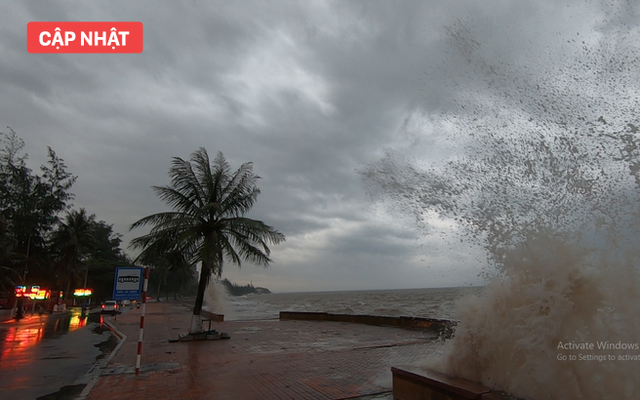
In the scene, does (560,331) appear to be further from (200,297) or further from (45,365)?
(45,365)

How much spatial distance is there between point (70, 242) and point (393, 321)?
4337 cm

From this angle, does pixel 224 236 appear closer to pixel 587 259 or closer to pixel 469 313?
pixel 469 313

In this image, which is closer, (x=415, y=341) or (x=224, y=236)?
(x=415, y=341)

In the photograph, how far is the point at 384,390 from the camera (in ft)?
20.2

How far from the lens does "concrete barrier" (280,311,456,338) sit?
48.7 ft

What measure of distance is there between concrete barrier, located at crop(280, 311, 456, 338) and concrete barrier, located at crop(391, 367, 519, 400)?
6793 millimetres

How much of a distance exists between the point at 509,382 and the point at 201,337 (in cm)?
1078

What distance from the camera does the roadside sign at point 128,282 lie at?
30.3ft

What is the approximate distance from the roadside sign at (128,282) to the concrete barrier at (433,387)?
6.74m

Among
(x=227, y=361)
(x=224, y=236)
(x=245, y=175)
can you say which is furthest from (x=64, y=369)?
(x=245, y=175)

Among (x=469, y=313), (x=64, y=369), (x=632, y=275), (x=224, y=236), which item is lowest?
(x=64, y=369)

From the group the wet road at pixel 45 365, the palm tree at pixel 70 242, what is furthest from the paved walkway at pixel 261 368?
the palm tree at pixel 70 242

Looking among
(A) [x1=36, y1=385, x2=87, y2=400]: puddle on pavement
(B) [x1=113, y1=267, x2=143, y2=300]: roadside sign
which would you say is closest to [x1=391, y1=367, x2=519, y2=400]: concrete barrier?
(A) [x1=36, y1=385, x2=87, y2=400]: puddle on pavement

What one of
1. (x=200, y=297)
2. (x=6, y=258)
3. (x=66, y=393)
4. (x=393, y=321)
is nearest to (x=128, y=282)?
(x=66, y=393)
